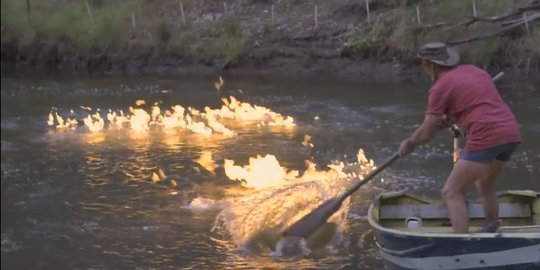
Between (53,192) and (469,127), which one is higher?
(469,127)

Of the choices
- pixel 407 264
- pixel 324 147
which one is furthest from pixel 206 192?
pixel 407 264

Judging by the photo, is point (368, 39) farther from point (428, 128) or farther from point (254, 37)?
point (428, 128)

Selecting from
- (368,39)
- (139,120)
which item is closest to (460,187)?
(139,120)

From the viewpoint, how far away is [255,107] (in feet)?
65.9

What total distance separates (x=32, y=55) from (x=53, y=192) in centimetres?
2007

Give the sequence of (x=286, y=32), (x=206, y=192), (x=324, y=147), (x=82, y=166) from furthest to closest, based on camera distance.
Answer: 1. (x=286, y=32)
2. (x=324, y=147)
3. (x=82, y=166)
4. (x=206, y=192)

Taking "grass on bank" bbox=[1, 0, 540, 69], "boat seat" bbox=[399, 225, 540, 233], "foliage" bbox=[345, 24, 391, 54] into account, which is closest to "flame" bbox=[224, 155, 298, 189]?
"boat seat" bbox=[399, 225, 540, 233]

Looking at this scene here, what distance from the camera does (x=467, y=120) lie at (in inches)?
273

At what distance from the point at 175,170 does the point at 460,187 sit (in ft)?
22.1

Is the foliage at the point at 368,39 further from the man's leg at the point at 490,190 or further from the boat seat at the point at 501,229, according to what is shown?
the man's leg at the point at 490,190

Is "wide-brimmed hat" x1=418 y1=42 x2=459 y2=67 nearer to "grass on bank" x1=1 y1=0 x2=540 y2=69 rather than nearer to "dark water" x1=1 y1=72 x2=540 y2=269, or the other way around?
"dark water" x1=1 y1=72 x2=540 y2=269

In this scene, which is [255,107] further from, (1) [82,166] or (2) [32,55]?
(2) [32,55]

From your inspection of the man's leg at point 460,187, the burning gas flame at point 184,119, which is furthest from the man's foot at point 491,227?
the burning gas flame at point 184,119

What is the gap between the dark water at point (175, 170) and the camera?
8992mm
